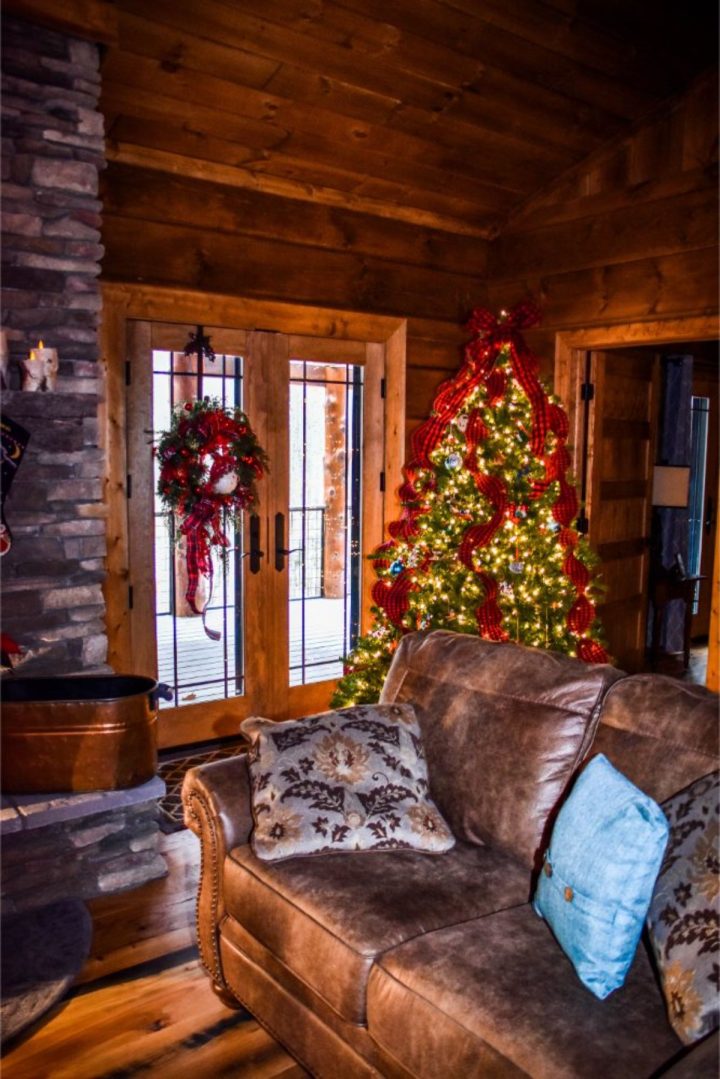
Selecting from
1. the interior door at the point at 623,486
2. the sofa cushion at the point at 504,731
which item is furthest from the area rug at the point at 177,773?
the interior door at the point at 623,486

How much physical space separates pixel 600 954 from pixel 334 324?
3.70 metres

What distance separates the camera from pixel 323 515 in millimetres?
5012

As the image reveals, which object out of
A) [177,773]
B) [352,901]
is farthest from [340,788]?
[177,773]

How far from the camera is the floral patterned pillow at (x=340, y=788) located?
2330mm

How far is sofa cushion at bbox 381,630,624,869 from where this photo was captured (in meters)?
2.27

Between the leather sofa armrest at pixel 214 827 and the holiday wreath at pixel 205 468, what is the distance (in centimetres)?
185

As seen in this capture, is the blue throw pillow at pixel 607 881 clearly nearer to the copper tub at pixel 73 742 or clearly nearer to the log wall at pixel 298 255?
the copper tub at pixel 73 742

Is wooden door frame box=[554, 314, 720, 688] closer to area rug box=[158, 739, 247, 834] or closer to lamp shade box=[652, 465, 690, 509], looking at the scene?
lamp shade box=[652, 465, 690, 509]

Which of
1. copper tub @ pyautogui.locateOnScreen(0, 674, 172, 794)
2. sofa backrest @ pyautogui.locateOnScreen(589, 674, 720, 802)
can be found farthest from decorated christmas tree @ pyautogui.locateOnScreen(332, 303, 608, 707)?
sofa backrest @ pyautogui.locateOnScreen(589, 674, 720, 802)

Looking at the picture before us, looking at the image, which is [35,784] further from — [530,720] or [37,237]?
[37,237]

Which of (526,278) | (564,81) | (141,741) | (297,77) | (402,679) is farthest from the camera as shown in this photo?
(526,278)

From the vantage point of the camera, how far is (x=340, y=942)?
78.5 inches

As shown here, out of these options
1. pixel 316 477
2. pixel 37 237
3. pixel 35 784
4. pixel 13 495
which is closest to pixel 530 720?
pixel 35 784

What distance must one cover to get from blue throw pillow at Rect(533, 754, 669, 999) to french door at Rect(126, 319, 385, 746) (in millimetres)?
2873
